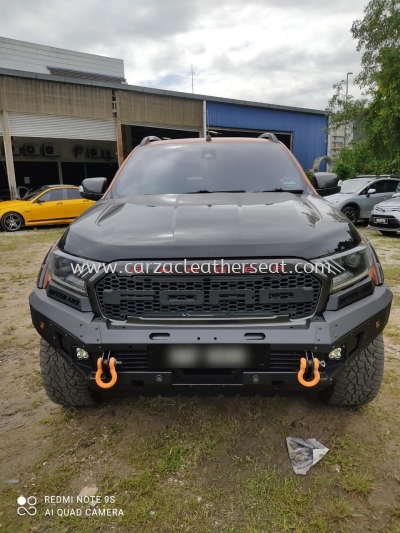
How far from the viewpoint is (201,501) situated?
1.85m

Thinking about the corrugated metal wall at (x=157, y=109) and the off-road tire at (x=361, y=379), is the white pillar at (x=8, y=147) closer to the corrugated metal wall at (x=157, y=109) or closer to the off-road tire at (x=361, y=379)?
the corrugated metal wall at (x=157, y=109)

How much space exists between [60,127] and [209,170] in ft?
47.0

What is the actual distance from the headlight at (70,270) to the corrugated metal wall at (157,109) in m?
15.8

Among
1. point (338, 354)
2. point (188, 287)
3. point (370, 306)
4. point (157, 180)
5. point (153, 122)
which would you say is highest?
point (153, 122)

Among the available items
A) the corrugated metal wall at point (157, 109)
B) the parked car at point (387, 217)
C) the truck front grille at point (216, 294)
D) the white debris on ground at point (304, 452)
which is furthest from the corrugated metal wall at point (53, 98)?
the white debris on ground at point (304, 452)

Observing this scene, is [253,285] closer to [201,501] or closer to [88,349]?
[88,349]

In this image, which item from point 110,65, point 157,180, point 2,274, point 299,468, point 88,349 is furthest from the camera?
point 110,65

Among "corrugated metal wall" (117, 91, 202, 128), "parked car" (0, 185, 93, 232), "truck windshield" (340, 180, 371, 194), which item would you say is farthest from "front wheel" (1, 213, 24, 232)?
"truck windshield" (340, 180, 371, 194)

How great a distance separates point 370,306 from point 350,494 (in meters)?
0.91

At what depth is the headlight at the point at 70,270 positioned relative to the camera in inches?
74.9

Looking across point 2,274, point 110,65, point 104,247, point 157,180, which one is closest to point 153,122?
point 110,65

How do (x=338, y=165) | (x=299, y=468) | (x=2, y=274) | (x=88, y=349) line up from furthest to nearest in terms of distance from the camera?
(x=338, y=165)
(x=2, y=274)
(x=299, y=468)
(x=88, y=349)

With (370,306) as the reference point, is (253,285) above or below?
above

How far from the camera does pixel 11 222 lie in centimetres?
1176
